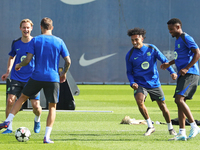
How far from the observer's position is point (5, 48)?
27719 mm

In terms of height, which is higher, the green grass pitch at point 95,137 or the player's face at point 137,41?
the player's face at point 137,41

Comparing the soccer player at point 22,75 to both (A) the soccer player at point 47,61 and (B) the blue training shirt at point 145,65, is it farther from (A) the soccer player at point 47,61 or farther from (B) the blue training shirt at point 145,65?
(B) the blue training shirt at point 145,65

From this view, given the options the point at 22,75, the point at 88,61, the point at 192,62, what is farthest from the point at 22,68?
the point at 88,61

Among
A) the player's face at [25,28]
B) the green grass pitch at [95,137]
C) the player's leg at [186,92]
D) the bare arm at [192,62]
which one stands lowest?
the green grass pitch at [95,137]

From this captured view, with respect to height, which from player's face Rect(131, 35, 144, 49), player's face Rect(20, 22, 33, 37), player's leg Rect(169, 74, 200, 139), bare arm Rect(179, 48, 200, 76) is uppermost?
player's face Rect(20, 22, 33, 37)

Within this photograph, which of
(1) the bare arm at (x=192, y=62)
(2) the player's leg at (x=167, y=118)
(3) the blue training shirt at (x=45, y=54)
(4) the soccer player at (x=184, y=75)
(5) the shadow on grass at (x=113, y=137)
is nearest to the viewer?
(3) the blue training shirt at (x=45, y=54)

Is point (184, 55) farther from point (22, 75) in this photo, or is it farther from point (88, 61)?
point (88, 61)

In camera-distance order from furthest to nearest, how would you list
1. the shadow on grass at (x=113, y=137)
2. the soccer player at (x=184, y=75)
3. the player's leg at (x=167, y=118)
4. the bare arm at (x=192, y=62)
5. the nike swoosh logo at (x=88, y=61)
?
the nike swoosh logo at (x=88, y=61), the player's leg at (x=167, y=118), the shadow on grass at (x=113, y=137), the soccer player at (x=184, y=75), the bare arm at (x=192, y=62)

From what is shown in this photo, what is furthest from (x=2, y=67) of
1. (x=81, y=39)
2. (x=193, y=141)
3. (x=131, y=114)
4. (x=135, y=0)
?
(x=193, y=141)

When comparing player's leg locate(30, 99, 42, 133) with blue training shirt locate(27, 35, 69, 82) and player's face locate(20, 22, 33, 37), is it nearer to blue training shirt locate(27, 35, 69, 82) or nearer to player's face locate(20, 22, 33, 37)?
player's face locate(20, 22, 33, 37)

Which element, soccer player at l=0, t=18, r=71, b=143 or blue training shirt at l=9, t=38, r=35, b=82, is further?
blue training shirt at l=9, t=38, r=35, b=82

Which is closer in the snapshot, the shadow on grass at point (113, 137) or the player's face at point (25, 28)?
the shadow on grass at point (113, 137)

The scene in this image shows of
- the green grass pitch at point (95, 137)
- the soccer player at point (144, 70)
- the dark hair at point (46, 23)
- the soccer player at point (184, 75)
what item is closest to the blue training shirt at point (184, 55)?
the soccer player at point (184, 75)

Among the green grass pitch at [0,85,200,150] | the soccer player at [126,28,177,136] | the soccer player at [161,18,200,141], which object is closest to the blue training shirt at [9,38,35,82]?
the green grass pitch at [0,85,200,150]
